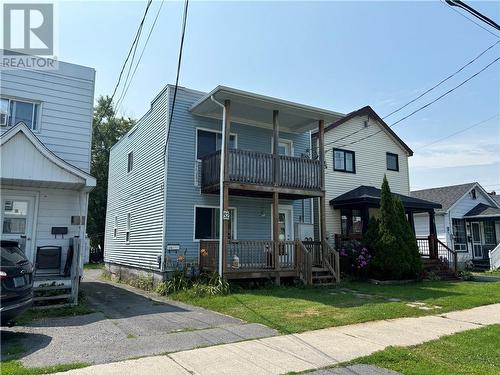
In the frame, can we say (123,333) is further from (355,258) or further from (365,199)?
(365,199)

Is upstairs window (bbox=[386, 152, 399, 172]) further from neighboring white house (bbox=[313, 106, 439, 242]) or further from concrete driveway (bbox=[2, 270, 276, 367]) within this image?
concrete driveway (bbox=[2, 270, 276, 367])

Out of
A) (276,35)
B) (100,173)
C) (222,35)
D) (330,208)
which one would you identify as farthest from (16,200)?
(100,173)

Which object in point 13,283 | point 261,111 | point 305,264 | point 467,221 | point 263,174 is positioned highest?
point 261,111

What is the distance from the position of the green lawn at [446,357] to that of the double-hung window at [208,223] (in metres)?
8.79

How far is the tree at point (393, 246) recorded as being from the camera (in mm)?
14109

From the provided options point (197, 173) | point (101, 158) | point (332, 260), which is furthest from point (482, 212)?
point (101, 158)

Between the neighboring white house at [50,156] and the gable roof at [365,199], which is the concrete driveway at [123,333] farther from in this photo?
the gable roof at [365,199]

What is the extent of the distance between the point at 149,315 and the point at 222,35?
6.49 meters

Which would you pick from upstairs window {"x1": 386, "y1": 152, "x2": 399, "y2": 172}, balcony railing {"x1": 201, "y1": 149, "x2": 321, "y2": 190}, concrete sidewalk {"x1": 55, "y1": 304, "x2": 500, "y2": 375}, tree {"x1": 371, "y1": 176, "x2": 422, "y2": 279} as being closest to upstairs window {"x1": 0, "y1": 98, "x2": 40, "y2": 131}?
balcony railing {"x1": 201, "y1": 149, "x2": 321, "y2": 190}

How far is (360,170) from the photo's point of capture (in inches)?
789

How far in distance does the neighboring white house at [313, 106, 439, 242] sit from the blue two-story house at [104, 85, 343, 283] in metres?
2.80

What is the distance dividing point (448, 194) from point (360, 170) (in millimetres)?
8589

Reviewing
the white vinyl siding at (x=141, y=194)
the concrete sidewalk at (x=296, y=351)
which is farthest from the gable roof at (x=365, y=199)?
the concrete sidewalk at (x=296, y=351)

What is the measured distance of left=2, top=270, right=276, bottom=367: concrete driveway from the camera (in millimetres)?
5441
